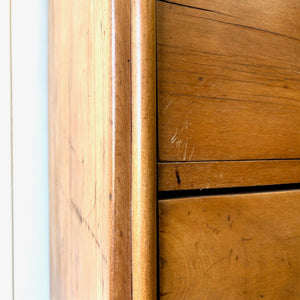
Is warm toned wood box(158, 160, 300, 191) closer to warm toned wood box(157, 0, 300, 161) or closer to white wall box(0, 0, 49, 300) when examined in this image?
warm toned wood box(157, 0, 300, 161)

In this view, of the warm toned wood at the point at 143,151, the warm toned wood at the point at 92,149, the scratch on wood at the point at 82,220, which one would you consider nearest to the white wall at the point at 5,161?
the warm toned wood at the point at 92,149

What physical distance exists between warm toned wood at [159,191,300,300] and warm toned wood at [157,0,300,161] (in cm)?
7

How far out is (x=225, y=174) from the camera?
0.43m

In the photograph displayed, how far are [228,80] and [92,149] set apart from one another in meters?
0.21

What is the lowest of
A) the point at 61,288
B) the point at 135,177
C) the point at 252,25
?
the point at 61,288

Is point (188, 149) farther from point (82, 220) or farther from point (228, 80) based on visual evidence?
point (82, 220)

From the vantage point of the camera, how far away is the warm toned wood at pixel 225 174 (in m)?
0.40

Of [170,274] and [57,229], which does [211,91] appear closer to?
[170,274]

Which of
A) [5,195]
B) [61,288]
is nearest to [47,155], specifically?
[5,195]

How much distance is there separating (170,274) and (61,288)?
15.2 inches

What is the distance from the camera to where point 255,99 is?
17.9 inches

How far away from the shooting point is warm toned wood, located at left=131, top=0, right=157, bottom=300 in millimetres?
365

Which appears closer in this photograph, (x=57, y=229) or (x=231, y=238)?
(x=231, y=238)

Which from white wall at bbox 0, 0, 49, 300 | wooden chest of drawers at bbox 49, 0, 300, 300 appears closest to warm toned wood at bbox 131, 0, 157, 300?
wooden chest of drawers at bbox 49, 0, 300, 300
